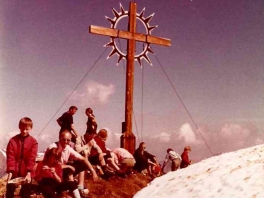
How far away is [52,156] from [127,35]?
165 inches

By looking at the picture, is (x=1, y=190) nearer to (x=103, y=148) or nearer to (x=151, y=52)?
(x=103, y=148)

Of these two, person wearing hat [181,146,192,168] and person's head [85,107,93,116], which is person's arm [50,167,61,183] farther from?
person wearing hat [181,146,192,168]

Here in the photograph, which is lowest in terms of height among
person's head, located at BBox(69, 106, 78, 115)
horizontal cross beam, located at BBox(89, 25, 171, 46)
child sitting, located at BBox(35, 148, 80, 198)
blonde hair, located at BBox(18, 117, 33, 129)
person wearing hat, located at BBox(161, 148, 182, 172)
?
child sitting, located at BBox(35, 148, 80, 198)

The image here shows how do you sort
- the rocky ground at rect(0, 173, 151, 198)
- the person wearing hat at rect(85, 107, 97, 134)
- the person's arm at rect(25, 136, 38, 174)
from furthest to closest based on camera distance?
the person wearing hat at rect(85, 107, 97, 134)
the rocky ground at rect(0, 173, 151, 198)
the person's arm at rect(25, 136, 38, 174)

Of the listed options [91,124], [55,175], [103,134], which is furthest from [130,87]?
[55,175]

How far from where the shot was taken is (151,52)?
30.4 ft

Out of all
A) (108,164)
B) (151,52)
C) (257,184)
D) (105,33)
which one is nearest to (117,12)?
(105,33)

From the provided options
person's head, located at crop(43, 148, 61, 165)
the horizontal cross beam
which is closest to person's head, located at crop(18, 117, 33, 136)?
person's head, located at crop(43, 148, 61, 165)

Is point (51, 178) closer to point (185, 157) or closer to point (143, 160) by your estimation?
point (143, 160)

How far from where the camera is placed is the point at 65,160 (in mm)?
5973

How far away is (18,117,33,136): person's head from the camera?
17.2 feet

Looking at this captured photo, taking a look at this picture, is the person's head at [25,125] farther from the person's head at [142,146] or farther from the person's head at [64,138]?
the person's head at [142,146]

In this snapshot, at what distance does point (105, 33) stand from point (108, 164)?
2.98 meters

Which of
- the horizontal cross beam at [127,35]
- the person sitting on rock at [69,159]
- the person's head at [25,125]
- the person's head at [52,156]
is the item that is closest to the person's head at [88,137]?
the person sitting on rock at [69,159]
